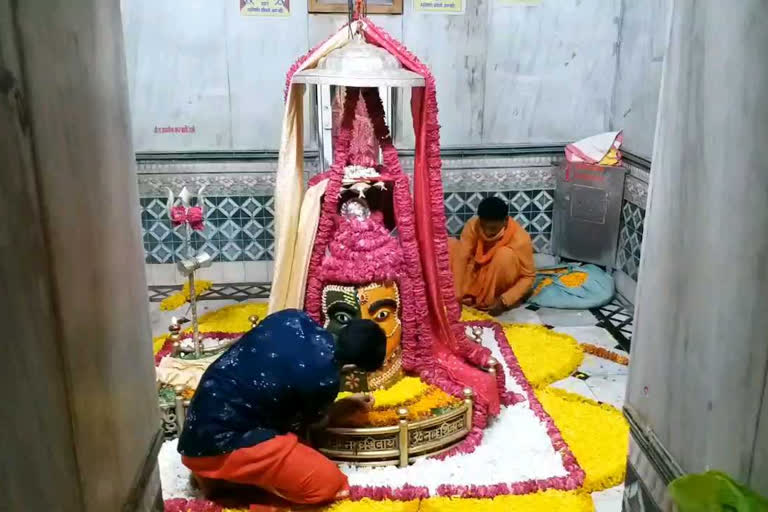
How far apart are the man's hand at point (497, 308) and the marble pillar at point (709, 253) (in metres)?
3.27

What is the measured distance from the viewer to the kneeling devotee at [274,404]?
8.79 ft

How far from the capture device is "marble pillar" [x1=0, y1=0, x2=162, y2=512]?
32.7 inches

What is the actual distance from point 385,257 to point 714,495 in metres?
2.24

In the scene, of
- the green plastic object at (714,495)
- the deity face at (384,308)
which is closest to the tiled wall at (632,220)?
the deity face at (384,308)

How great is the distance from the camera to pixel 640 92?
16.2 ft

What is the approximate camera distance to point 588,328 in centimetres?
464

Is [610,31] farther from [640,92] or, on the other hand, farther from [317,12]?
[317,12]

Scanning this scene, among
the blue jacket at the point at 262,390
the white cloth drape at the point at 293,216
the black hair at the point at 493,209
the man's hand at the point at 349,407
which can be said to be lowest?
the man's hand at the point at 349,407

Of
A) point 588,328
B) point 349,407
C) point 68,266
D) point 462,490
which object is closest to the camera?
point 68,266

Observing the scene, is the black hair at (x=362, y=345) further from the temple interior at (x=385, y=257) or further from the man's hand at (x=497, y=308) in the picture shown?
the man's hand at (x=497, y=308)

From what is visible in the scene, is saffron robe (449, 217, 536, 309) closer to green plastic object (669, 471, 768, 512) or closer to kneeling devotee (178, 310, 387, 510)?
kneeling devotee (178, 310, 387, 510)

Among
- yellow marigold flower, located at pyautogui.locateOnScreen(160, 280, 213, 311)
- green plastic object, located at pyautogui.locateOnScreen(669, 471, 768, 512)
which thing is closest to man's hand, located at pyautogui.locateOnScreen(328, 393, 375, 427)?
green plastic object, located at pyautogui.locateOnScreen(669, 471, 768, 512)

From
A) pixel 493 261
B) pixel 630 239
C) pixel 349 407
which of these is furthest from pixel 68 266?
pixel 630 239

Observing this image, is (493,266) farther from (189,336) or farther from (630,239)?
(189,336)
